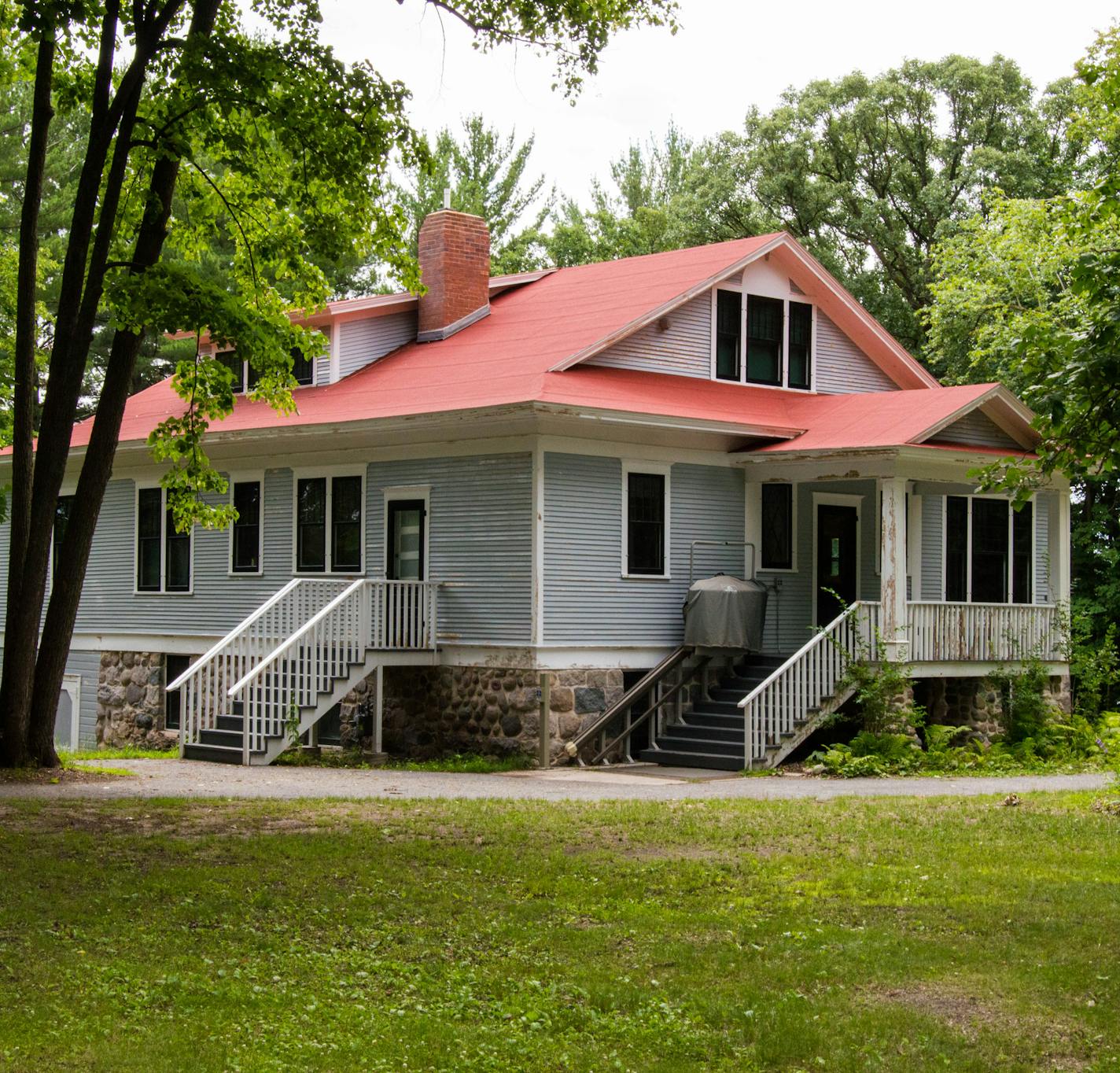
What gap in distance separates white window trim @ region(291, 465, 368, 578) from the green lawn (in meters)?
9.68

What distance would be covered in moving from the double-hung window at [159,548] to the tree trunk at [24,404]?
833cm

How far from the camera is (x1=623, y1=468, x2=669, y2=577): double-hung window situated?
2127 cm

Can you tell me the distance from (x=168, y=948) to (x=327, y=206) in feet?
36.6

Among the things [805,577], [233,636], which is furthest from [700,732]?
[233,636]

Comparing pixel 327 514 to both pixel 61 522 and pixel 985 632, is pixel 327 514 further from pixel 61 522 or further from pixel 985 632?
pixel 985 632

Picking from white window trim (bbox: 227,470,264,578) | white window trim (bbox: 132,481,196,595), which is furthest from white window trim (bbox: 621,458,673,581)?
white window trim (bbox: 132,481,196,595)

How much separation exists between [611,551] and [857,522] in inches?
180

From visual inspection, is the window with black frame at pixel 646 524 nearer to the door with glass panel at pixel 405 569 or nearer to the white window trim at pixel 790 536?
the white window trim at pixel 790 536

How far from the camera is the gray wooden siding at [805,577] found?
22.7 m

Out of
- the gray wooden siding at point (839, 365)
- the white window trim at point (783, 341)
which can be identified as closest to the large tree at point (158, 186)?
the white window trim at point (783, 341)

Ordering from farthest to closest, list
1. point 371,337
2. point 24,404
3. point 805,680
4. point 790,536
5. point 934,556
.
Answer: point 371,337
point 934,556
point 790,536
point 805,680
point 24,404

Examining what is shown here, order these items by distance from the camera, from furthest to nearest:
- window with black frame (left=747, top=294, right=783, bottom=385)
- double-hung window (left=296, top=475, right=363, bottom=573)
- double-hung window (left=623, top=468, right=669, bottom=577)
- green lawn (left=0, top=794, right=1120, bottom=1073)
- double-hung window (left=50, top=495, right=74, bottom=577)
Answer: double-hung window (left=50, top=495, right=74, bottom=577) → window with black frame (left=747, top=294, right=783, bottom=385) → double-hung window (left=296, top=475, right=363, bottom=573) → double-hung window (left=623, top=468, right=669, bottom=577) → green lawn (left=0, top=794, right=1120, bottom=1073)

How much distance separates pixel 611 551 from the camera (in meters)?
21.0

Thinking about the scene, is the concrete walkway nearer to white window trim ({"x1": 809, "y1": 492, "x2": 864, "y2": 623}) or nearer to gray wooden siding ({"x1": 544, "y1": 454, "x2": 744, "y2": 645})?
gray wooden siding ({"x1": 544, "y1": 454, "x2": 744, "y2": 645})
